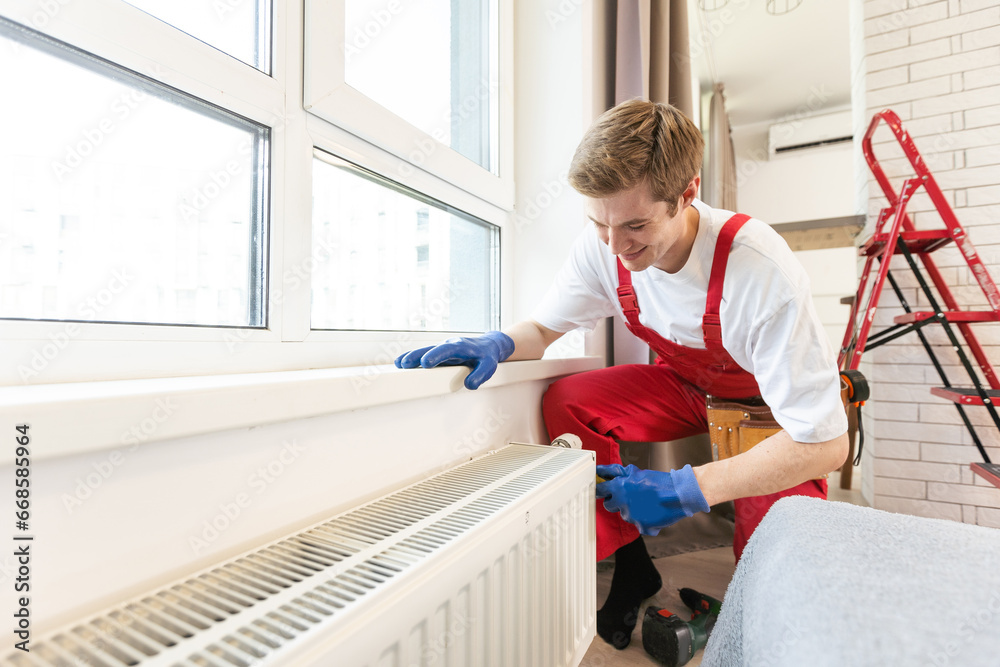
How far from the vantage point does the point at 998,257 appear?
161 cm

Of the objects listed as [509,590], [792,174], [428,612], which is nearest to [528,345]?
[509,590]

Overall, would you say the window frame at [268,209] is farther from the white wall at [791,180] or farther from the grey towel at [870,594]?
the white wall at [791,180]

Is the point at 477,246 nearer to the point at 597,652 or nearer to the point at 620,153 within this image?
the point at 620,153

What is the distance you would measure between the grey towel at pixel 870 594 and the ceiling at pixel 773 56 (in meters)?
2.95

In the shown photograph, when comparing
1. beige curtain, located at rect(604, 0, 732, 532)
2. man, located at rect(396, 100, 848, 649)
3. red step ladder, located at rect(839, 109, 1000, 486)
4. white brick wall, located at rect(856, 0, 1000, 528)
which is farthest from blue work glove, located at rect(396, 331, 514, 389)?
white brick wall, located at rect(856, 0, 1000, 528)

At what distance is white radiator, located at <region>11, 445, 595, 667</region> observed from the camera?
344 mm

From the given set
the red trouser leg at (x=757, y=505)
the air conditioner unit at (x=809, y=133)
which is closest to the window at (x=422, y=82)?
the red trouser leg at (x=757, y=505)

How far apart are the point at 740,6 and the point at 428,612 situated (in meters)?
3.34

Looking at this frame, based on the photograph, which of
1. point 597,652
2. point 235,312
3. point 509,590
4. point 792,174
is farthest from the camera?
point 792,174

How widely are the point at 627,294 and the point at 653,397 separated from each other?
1.12 feet

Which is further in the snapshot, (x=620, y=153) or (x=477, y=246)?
(x=477, y=246)
